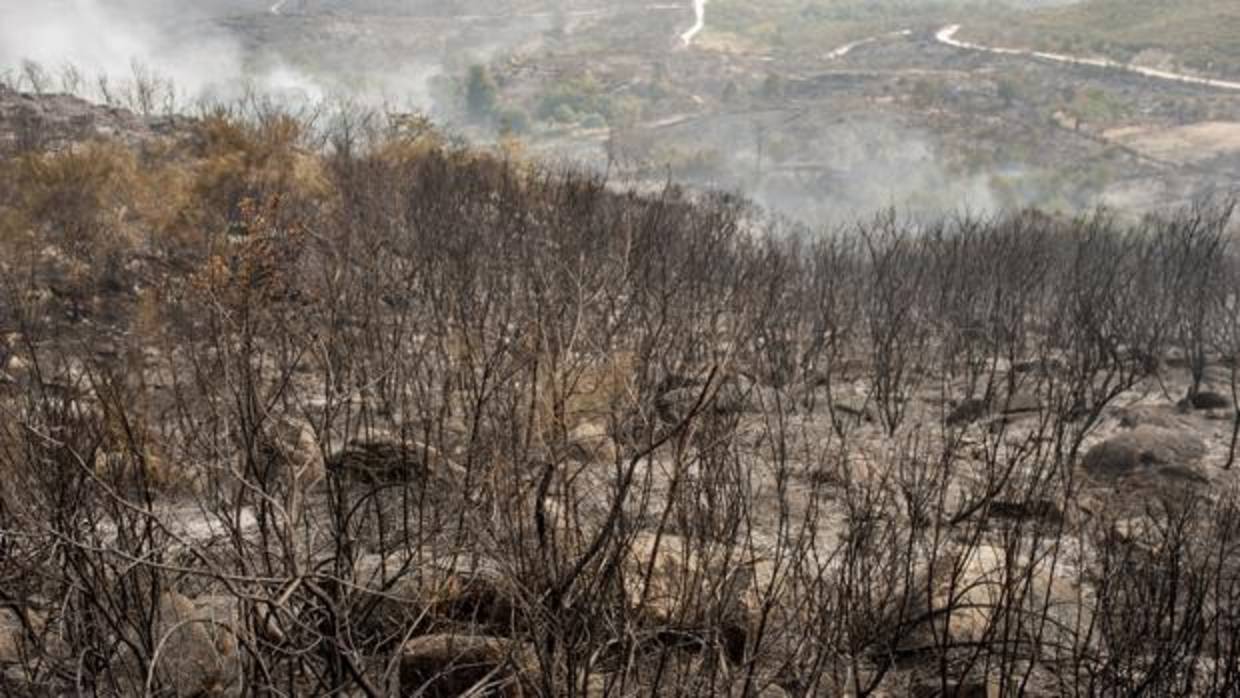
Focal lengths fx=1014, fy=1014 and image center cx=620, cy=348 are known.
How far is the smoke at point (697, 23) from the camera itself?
68.2 meters

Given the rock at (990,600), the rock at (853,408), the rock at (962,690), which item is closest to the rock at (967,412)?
the rock at (853,408)

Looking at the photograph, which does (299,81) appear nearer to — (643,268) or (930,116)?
(930,116)

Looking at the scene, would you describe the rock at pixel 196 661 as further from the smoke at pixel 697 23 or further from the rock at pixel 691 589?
the smoke at pixel 697 23

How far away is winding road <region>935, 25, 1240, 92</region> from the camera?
4719 cm

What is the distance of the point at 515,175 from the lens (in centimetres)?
2061

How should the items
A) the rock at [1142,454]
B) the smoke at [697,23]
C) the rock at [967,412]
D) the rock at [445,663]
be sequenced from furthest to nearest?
the smoke at [697,23] → the rock at [967,412] → the rock at [1142,454] → the rock at [445,663]

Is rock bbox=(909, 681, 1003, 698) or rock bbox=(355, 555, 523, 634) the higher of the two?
rock bbox=(355, 555, 523, 634)

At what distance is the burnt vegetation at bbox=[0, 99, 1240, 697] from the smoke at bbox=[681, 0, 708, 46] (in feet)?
153

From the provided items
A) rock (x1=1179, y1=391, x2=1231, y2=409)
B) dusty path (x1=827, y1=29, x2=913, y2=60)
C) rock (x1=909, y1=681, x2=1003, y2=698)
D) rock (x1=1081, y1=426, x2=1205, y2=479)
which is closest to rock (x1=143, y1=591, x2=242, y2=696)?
rock (x1=909, y1=681, x2=1003, y2=698)

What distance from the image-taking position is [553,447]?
376 centimetres

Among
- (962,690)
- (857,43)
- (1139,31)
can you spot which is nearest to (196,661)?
(962,690)

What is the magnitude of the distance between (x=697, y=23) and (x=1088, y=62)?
2926 cm

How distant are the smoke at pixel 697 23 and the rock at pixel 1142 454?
194 feet

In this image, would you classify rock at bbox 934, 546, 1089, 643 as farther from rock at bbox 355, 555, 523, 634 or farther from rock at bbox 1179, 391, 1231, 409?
rock at bbox 1179, 391, 1231, 409
